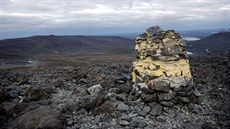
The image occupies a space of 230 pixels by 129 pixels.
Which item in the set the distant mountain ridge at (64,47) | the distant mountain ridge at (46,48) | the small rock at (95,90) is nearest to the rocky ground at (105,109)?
the small rock at (95,90)

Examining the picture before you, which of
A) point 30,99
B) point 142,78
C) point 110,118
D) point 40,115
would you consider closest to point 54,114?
point 40,115

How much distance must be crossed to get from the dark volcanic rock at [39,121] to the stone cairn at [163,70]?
312 centimetres

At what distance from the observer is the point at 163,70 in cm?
926

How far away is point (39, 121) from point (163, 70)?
4.29m

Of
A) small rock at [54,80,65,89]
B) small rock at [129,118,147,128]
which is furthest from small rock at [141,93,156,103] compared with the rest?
small rock at [54,80,65,89]

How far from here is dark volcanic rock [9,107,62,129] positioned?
280 inches

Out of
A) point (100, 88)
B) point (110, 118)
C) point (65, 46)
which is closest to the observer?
point (110, 118)

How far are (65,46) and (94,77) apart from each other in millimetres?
46584

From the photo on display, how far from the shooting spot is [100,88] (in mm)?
10508

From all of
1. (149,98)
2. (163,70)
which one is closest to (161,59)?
(163,70)

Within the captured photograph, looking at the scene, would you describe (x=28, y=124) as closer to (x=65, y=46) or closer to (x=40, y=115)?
(x=40, y=115)

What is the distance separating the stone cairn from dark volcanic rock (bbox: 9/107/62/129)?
3117 mm

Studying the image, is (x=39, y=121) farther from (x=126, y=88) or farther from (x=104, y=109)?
(x=126, y=88)

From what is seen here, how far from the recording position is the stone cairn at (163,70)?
908cm
